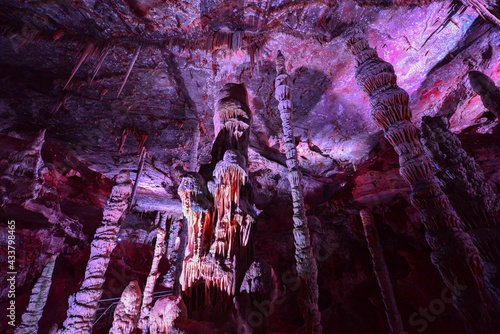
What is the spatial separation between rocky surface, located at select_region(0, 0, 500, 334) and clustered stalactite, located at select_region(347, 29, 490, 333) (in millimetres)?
1760

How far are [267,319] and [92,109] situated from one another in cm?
907

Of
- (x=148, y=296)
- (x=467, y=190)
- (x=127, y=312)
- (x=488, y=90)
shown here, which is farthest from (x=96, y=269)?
(x=488, y=90)

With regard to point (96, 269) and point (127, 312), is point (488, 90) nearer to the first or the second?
point (127, 312)

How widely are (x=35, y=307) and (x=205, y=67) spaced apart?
9738mm

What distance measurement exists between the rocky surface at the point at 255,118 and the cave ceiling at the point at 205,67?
4 centimetres

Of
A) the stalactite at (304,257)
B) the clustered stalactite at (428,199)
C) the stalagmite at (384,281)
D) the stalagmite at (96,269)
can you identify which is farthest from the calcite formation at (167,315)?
the stalagmite at (384,281)

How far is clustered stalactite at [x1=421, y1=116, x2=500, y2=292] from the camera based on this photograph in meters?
2.69

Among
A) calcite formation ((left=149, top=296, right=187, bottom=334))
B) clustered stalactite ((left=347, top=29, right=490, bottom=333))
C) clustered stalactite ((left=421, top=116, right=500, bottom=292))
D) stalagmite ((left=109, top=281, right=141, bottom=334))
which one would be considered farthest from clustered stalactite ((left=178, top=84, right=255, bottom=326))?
stalagmite ((left=109, top=281, right=141, bottom=334))

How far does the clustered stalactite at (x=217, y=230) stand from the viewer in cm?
340

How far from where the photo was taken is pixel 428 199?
3.21 meters

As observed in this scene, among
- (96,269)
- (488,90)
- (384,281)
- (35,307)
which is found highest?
(488,90)

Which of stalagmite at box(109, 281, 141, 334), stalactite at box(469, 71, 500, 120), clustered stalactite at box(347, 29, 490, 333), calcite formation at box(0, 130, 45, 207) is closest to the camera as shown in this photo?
clustered stalactite at box(347, 29, 490, 333)

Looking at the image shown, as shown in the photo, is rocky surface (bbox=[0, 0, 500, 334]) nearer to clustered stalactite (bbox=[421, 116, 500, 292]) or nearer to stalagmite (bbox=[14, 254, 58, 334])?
stalagmite (bbox=[14, 254, 58, 334])

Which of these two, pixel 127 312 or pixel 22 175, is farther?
pixel 22 175
